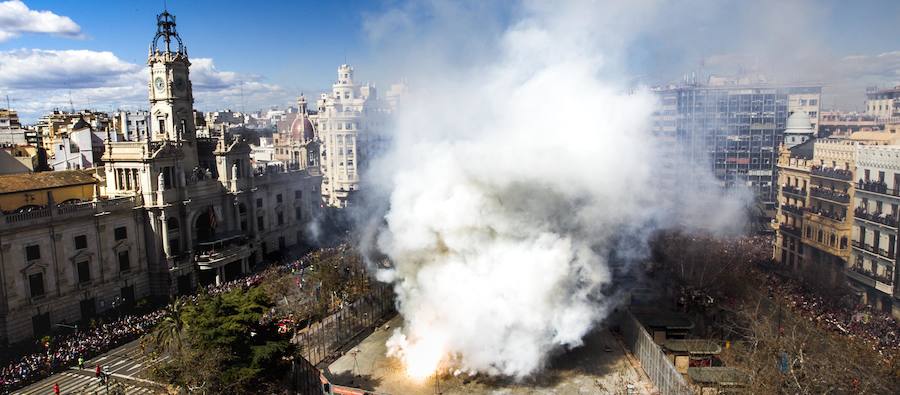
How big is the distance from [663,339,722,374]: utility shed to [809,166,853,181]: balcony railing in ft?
81.0

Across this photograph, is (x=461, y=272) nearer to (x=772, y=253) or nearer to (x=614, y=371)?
(x=614, y=371)

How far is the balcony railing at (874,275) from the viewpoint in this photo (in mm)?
42906

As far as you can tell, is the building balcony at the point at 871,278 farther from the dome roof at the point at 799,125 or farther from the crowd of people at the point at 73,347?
the crowd of people at the point at 73,347

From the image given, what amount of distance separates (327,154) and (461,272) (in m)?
62.8

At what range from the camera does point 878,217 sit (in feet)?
146

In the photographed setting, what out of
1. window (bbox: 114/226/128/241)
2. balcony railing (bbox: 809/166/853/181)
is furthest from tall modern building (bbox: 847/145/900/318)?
window (bbox: 114/226/128/241)

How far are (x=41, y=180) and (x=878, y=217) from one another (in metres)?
62.0

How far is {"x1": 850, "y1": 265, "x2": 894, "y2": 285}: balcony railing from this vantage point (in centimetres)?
4291

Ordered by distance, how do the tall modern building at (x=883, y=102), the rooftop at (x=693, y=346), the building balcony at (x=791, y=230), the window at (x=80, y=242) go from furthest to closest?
1. the tall modern building at (x=883, y=102)
2. the building balcony at (x=791, y=230)
3. the window at (x=80, y=242)
4. the rooftop at (x=693, y=346)

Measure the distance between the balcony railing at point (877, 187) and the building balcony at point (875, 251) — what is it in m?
4.06

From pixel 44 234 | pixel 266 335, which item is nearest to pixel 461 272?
pixel 266 335

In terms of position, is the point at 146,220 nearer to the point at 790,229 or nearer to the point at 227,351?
the point at 227,351

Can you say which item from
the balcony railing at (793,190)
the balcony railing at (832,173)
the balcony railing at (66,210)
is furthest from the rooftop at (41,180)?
the balcony railing at (793,190)

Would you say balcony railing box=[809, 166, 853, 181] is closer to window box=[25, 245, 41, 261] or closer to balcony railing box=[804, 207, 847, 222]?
balcony railing box=[804, 207, 847, 222]
